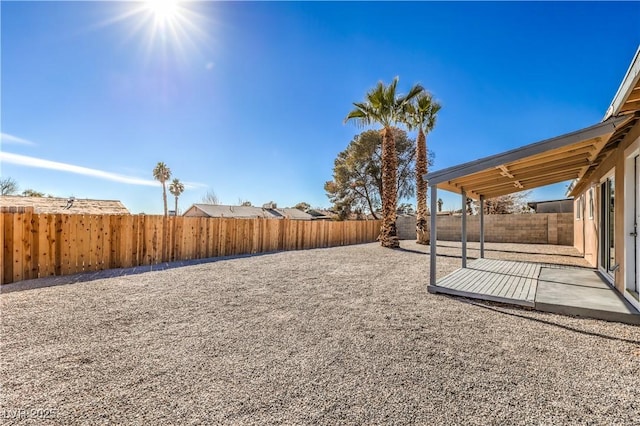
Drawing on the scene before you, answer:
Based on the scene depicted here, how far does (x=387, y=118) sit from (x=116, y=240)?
11173 millimetres

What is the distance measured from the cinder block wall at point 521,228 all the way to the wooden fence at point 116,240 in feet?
33.9

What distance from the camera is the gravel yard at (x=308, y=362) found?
6.19 ft

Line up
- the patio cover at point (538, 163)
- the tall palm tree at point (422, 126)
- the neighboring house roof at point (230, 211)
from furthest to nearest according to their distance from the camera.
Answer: the neighboring house roof at point (230, 211) → the tall palm tree at point (422, 126) → the patio cover at point (538, 163)

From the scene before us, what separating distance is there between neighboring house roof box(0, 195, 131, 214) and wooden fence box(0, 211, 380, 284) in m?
8.92

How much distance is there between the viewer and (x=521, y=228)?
15.3m

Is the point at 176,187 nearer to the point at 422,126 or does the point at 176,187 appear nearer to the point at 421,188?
the point at 421,188

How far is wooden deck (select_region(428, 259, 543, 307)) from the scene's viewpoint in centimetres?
459

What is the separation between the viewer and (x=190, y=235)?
9.63 m

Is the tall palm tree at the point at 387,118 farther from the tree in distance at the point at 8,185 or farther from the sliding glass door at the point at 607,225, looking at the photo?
the tree in distance at the point at 8,185

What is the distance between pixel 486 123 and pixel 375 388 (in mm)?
15345

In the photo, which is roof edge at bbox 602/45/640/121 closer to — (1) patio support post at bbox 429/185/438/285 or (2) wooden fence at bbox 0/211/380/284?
(1) patio support post at bbox 429/185/438/285

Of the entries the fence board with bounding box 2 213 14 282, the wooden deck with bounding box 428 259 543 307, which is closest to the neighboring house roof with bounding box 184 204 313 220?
the fence board with bounding box 2 213 14 282

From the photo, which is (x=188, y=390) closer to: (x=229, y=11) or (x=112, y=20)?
(x=112, y=20)

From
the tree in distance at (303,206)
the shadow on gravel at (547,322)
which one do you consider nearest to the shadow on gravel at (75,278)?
the shadow on gravel at (547,322)
